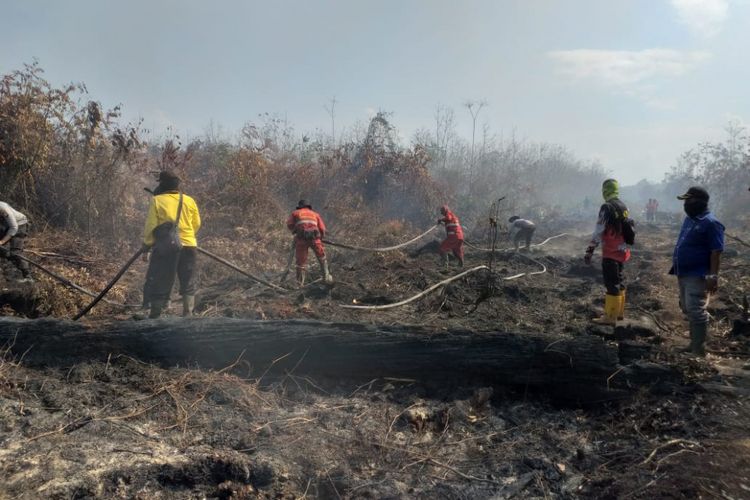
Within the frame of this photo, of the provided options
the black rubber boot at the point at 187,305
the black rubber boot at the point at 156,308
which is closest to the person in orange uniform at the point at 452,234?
the black rubber boot at the point at 187,305

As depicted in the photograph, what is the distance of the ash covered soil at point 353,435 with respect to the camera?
9.26 ft

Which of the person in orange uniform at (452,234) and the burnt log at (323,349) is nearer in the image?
the burnt log at (323,349)

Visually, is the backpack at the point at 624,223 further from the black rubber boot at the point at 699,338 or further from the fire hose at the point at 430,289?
the fire hose at the point at 430,289

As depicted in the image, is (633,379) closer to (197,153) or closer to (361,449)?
(361,449)

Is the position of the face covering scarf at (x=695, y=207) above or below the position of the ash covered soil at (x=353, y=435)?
above

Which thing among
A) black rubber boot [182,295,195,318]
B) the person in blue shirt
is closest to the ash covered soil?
the person in blue shirt

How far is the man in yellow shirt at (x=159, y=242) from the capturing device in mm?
5242

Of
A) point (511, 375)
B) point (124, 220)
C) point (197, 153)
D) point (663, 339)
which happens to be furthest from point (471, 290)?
point (197, 153)

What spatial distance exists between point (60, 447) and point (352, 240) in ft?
35.7

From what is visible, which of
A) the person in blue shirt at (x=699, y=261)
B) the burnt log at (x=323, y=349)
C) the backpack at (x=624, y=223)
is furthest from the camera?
the backpack at (x=624, y=223)

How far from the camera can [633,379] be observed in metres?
3.87

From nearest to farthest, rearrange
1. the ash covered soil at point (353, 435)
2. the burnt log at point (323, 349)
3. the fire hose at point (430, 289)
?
the ash covered soil at point (353, 435), the burnt log at point (323, 349), the fire hose at point (430, 289)

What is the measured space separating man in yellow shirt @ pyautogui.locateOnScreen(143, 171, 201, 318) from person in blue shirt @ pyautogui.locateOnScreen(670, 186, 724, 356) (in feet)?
17.2

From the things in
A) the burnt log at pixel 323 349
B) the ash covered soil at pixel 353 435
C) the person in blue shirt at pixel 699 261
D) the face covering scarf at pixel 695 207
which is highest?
the face covering scarf at pixel 695 207
